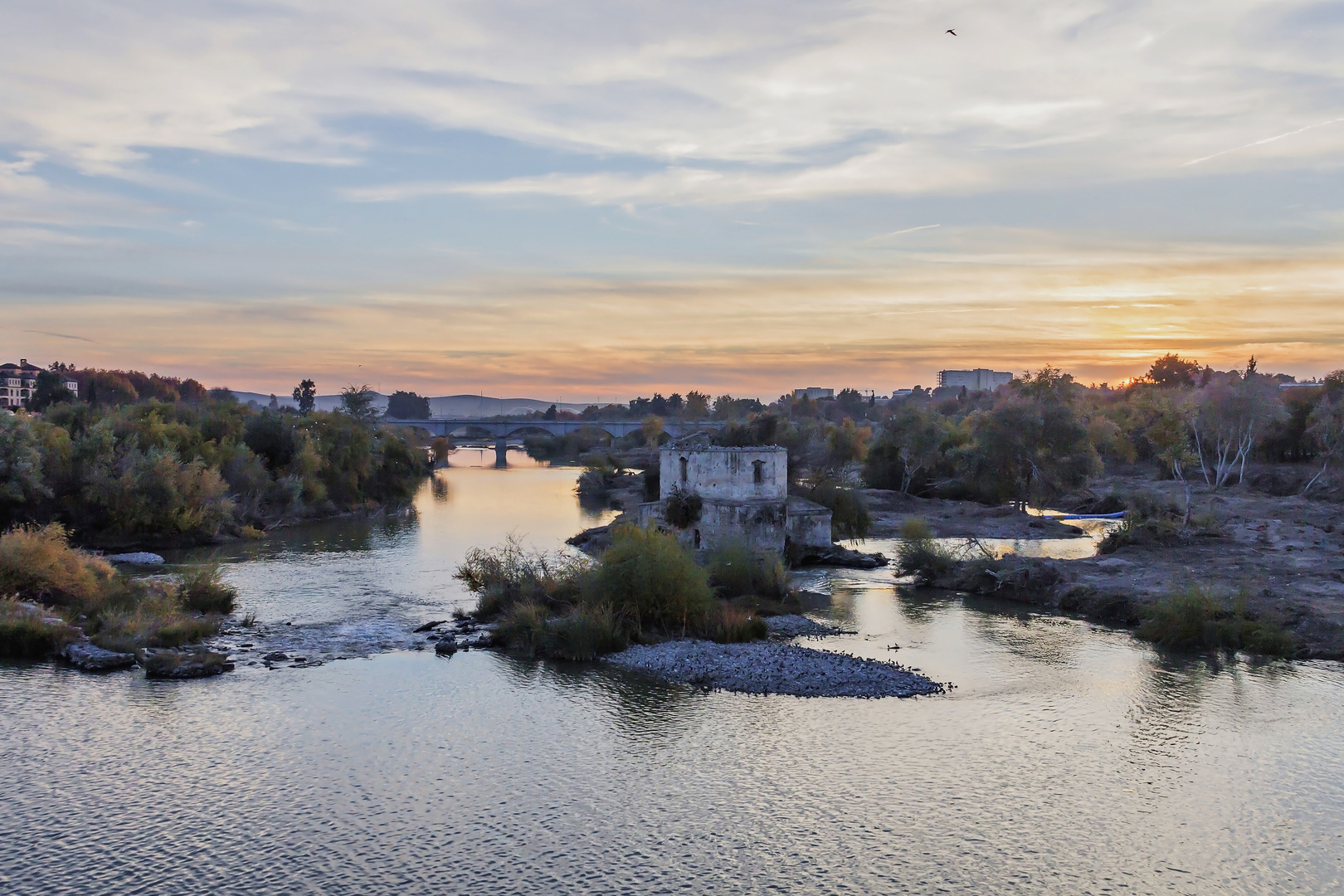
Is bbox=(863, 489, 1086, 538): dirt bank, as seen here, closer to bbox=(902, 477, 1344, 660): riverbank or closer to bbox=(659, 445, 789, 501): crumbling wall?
bbox=(902, 477, 1344, 660): riverbank

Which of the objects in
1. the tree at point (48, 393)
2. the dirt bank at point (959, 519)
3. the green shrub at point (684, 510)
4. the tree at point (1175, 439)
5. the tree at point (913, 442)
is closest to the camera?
the green shrub at point (684, 510)

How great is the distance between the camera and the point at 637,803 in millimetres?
16469

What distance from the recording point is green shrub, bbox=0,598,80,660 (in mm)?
23734

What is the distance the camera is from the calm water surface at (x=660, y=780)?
559 inches

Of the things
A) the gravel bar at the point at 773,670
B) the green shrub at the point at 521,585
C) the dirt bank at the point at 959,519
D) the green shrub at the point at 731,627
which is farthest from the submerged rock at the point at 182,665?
the dirt bank at the point at 959,519

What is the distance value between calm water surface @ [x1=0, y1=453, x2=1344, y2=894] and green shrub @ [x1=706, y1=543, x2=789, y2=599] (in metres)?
6.02

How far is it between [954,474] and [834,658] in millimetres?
46621

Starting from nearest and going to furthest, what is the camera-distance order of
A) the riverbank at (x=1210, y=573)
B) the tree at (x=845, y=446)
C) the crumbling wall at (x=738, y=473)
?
the riverbank at (x=1210, y=573) < the crumbling wall at (x=738, y=473) < the tree at (x=845, y=446)

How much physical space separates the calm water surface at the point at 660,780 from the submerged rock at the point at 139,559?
597 inches

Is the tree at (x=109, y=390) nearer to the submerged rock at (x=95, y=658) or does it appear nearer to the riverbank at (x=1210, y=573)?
the submerged rock at (x=95, y=658)

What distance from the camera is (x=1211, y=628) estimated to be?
1023 inches

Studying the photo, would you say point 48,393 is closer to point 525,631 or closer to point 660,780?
point 525,631

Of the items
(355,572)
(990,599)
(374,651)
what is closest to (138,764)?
(374,651)

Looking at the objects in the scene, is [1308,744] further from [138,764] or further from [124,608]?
[124,608]
